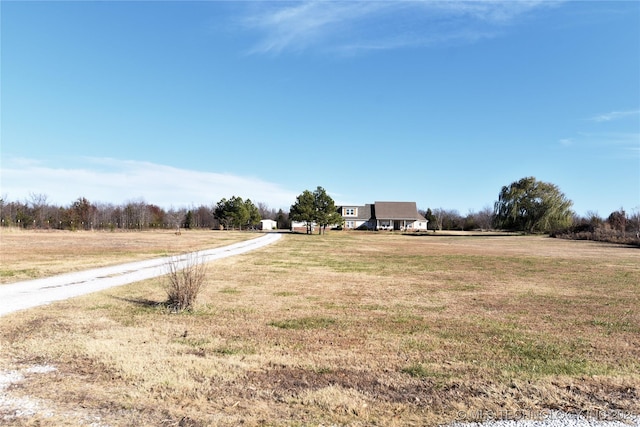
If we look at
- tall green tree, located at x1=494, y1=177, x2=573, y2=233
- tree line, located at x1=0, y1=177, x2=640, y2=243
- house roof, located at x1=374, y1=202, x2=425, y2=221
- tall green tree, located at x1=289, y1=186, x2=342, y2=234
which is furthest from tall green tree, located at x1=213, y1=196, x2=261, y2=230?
tall green tree, located at x1=494, y1=177, x2=573, y2=233

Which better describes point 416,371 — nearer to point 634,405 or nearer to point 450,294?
point 634,405

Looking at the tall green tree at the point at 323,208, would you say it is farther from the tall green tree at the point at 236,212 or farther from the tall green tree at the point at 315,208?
the tall green tree at the point at 236,212

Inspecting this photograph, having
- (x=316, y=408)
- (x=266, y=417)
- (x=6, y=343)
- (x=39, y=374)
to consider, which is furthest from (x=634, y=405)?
(x=6, y=343)

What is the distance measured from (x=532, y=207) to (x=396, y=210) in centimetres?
2746

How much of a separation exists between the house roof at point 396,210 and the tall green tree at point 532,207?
2034 cm

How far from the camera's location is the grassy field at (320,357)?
4102 mm

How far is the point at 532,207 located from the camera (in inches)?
2475

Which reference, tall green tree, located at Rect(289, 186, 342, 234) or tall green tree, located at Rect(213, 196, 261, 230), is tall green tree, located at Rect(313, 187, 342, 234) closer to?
tall green tree, located at Rect(289, 186, 342, 234)

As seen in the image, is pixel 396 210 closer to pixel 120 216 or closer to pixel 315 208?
pixel 315 208

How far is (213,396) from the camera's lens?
438 centimetres

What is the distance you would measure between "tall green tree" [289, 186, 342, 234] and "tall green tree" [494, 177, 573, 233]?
2755 centimetres

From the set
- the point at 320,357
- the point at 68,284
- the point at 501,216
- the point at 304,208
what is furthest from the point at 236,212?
the point at 320,357

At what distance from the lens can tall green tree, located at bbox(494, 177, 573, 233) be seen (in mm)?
61500

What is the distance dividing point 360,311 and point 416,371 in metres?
3.90
